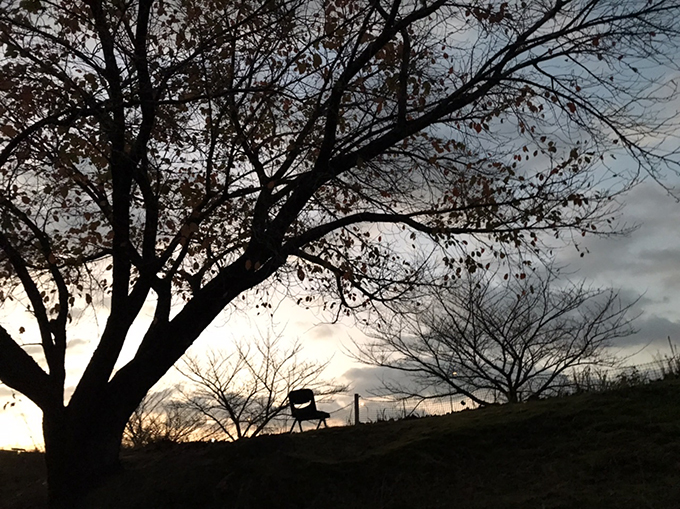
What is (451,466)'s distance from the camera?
298 inches

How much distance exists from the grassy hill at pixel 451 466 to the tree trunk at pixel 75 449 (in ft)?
0.91

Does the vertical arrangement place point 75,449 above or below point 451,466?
above

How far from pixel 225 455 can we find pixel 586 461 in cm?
482

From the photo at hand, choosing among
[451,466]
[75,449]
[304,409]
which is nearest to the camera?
[451,466]

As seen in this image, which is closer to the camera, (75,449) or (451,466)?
(451,466)

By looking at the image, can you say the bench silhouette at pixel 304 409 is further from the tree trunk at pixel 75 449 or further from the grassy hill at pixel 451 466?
the tree trunk at pixel 75 449

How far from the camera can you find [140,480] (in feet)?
26.1

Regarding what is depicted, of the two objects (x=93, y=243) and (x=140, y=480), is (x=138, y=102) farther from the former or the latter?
(x=140, y=480)

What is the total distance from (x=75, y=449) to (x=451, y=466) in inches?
200

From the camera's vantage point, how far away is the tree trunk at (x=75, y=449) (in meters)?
7.74

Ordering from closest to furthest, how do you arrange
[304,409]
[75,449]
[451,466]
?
[451,466]
[75,449]
[304,409]

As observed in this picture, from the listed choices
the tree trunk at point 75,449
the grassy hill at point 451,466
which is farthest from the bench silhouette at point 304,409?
the tree trunk at point 75,449

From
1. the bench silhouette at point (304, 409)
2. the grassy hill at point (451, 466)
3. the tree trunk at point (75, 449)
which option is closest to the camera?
the grassy hill at point (451, 466)

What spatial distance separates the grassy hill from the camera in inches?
257
